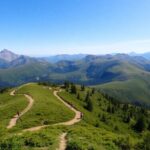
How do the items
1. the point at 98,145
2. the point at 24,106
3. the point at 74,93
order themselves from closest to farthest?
the point at 98,145
the point at 24,106
the point at 74,93

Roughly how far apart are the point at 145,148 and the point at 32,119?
126 feet

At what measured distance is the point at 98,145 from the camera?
34.7 m

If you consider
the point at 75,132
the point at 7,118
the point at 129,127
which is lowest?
the point at 129,127

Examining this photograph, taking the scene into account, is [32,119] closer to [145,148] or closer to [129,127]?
[145,148]

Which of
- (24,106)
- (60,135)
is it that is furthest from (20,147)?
(24,106)

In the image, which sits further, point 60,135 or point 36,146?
point 60,135

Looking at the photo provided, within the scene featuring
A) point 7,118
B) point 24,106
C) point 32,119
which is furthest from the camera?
point 24,106

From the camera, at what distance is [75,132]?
42500mm

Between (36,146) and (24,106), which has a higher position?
(36,146)

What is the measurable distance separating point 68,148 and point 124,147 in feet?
24.8

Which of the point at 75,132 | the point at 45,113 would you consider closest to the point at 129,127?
the point at 45,113

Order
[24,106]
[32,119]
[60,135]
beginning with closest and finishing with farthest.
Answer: [60,135] → [32,119] → [24,106]

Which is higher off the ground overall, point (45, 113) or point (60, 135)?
point (60, 135)

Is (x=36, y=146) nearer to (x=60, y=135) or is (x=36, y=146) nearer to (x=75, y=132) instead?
(x=60, y=135)
